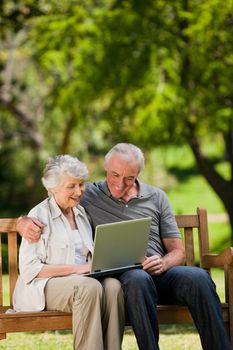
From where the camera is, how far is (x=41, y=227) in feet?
15.5

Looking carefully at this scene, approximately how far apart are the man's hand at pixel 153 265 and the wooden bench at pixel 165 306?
20 cm

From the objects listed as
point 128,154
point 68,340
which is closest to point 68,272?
point 128,154

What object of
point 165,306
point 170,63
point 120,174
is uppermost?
point 170,63

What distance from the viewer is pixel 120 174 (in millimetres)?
5051

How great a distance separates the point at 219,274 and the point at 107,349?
6.26m

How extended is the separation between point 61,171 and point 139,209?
24.2 inches

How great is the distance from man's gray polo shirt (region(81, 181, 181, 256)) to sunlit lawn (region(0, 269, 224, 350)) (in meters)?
1.08

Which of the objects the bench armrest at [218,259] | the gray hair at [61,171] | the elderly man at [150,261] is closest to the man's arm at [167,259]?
the elderly man at [150,261]

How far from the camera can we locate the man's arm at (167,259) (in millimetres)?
4903

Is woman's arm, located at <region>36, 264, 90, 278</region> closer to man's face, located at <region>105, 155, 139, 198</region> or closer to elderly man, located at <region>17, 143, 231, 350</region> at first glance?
elderly man, located at <region>17, 143, 231, 350</region>

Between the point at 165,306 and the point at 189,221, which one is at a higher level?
the point at 189,221

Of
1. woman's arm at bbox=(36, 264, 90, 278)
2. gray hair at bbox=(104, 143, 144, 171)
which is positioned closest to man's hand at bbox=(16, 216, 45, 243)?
woman's arm at bbox=(36, 264, 90, 278)

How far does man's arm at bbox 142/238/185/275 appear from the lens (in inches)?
193

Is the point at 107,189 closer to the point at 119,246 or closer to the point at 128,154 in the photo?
the point at 128,154
